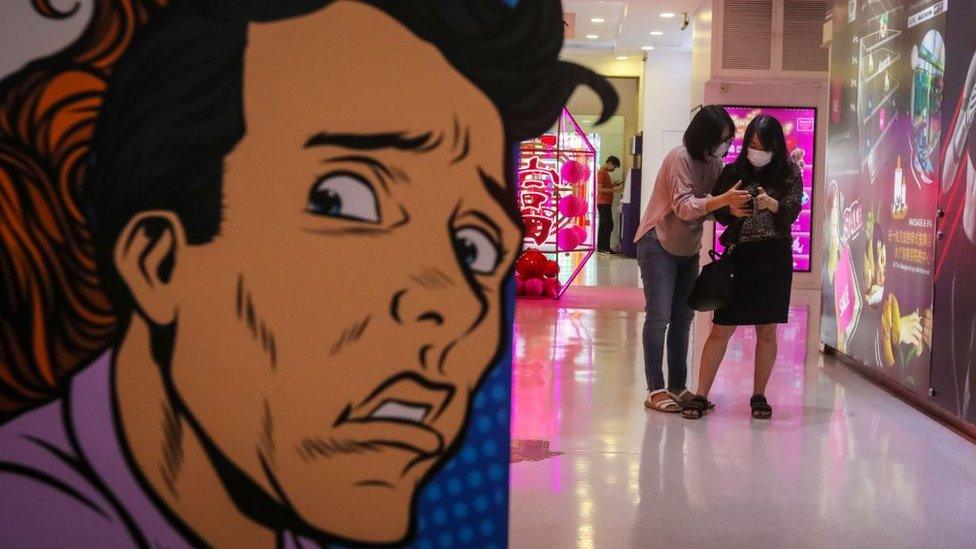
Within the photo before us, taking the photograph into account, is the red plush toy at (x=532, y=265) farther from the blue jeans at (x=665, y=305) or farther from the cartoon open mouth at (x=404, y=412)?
the cartoon open mouth at (x=404, y=412)

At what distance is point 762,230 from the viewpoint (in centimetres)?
432

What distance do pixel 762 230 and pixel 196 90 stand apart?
2.97 m

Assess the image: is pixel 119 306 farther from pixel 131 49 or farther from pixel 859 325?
pixel 859 325

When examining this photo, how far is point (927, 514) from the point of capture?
319cm

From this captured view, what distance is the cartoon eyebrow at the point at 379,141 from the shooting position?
72.2 inches

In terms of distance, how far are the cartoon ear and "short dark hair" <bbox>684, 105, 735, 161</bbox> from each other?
277 centimetres

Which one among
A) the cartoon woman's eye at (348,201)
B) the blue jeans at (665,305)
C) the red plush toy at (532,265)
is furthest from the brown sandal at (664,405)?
the red plush toy at (532,265)

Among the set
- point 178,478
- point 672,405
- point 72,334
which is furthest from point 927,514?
point 72,334

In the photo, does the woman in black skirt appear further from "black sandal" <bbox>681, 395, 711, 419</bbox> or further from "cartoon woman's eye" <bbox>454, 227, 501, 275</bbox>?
"cartoon woman's eye" <bbox>454, 227, 501, 275</bbox>

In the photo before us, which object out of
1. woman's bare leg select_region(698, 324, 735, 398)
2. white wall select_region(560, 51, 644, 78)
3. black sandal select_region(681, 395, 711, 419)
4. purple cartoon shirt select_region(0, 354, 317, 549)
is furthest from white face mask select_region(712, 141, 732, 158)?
white wall select_region(560, 51, 644, 78)

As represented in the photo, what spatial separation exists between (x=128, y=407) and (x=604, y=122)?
3.28 feet

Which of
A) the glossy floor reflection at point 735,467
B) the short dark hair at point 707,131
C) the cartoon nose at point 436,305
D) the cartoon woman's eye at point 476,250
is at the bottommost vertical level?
the glossy floor reflection at point 735,467

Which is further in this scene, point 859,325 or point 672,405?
point 859,325

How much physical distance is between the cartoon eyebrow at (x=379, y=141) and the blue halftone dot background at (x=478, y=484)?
294 mm
